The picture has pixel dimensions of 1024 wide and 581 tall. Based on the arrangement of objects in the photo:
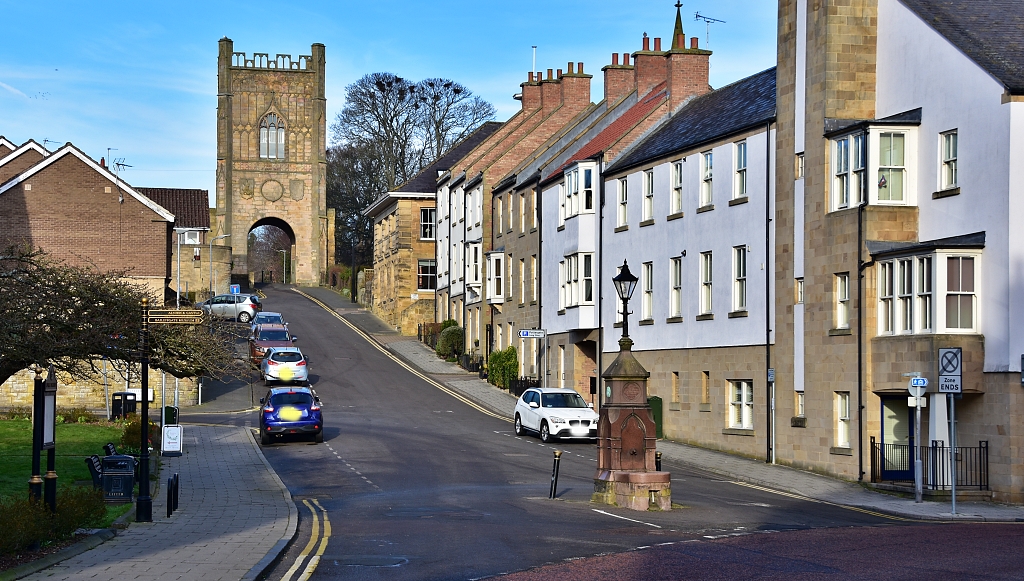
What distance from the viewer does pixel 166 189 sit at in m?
→ 92.8

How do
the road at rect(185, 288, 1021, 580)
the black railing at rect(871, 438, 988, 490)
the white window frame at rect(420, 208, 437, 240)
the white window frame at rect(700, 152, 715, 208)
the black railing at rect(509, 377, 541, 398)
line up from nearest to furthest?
the road at rect(185, 288, 1021, 580), the black railing at rect(871, 438, 988, 490), the white window frame at rect(700, 152, 715, 208), the black railing at rect(509, 377, 541, 398), the white window frame at rect(420, 208, 437, 240)

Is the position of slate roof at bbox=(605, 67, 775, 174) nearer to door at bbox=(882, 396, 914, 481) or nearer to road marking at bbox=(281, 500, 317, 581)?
door at bbox=(882, 396, 914, 481)

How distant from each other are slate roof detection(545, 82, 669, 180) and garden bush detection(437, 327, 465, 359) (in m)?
14.8

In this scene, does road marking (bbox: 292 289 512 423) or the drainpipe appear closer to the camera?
the drainpipe

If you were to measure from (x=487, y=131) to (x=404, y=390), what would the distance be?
103 ft

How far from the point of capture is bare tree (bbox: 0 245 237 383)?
639 inches

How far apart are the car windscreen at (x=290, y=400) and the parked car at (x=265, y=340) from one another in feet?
58.3

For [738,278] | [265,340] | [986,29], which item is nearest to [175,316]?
[738,278]

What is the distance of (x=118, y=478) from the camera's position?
2161 centimetres

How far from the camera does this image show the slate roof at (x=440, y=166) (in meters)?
74.6

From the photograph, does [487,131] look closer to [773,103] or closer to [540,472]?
[773,103]

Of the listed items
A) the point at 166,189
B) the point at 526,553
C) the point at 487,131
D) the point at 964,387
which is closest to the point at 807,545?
the point at 526,553

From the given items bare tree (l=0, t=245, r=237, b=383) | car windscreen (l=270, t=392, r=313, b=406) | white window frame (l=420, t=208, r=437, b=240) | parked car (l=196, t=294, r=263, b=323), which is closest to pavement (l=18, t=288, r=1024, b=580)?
car windscreen (l=270, t=392, r=313, b=406)

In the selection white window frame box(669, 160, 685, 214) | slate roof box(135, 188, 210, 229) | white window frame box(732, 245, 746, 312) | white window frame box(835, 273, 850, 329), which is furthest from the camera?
slate roof box(135, 188, 210, 229)
